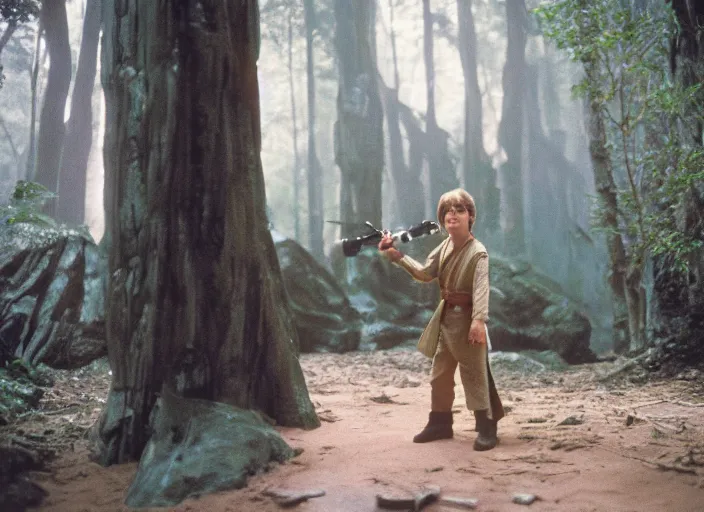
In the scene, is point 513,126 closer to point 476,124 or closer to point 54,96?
point 476,124

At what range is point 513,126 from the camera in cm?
3012

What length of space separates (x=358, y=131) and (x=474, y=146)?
12001mm

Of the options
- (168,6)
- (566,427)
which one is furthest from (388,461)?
(168,6)

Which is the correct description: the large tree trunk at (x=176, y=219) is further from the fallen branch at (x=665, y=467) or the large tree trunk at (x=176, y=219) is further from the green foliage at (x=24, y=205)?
the green foliage at (x=24, y=205)

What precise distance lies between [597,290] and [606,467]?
96.6ft

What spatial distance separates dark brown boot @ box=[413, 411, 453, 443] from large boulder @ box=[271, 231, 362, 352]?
802 centimetres

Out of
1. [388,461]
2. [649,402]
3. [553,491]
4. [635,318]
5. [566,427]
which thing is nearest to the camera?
[553,491]

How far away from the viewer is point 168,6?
3688 millimetres

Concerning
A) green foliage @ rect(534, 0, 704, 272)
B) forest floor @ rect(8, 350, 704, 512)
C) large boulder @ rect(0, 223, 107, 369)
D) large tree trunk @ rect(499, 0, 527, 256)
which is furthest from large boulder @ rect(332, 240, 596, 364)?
large tree trunk @ rect(499, 0, 527, 256)

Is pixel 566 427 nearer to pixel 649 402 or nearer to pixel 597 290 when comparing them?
pixel 649 402

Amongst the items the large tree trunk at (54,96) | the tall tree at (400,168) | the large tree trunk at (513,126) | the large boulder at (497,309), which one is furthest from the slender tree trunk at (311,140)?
the large tree trunk at (54,96)

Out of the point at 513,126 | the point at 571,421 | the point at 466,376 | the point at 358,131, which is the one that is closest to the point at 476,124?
the point at 513,126

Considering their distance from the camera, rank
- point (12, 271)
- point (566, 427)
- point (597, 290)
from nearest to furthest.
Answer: point (566, 427) → point (12, 271) → point (597, 290)

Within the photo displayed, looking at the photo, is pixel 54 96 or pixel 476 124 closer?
pixel 54 96
